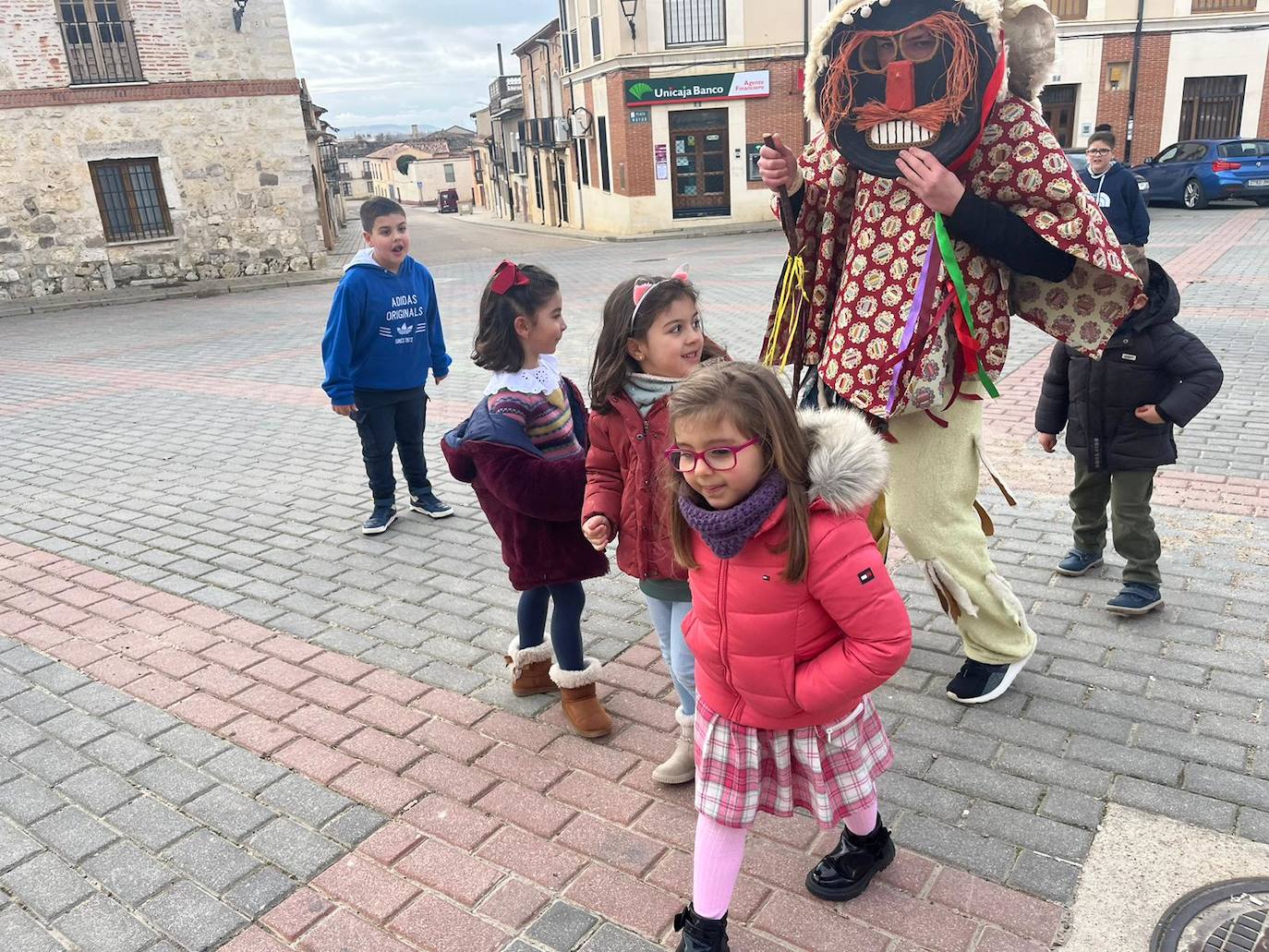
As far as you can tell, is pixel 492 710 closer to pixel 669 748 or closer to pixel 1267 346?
pixel 669 748

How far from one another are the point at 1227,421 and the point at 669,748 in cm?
500

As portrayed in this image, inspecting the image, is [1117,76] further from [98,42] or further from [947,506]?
[947,506]

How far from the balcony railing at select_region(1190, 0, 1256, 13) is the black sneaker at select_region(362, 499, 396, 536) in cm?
2892

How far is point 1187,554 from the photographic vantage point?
168 inches

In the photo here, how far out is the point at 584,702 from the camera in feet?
10.7

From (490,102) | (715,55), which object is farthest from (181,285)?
(490,102)

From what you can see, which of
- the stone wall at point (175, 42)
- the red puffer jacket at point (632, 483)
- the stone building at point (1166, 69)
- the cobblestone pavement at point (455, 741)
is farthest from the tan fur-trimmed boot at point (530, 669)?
the stone building at point (1166, 69)

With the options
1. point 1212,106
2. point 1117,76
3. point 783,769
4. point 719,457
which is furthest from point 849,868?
point 1212,106

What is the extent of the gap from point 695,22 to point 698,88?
5.98 ft

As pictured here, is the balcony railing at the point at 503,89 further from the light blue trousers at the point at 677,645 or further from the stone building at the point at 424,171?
the light blue trousers at the point at 677,645

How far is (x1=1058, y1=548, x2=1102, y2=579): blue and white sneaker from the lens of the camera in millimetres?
4152

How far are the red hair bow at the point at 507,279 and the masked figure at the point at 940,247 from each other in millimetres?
837

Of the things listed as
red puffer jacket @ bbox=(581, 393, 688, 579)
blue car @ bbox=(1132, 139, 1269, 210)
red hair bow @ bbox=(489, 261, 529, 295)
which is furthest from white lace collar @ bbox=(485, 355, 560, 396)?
blue car @ bbox=(1132, 139, 1269, 210)

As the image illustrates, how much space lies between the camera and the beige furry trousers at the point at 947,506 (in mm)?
2951
